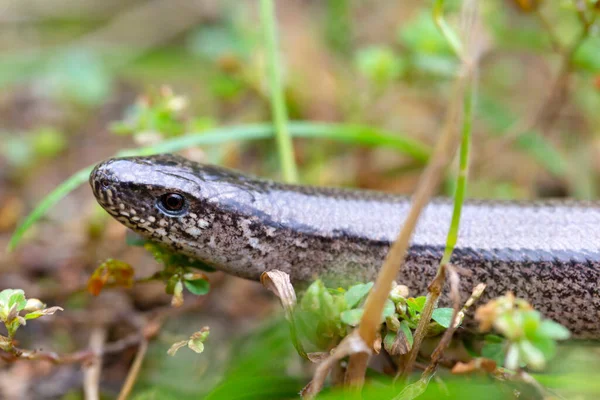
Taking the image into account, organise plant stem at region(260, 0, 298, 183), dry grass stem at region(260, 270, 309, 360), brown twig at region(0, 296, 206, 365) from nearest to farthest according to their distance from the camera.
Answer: dry grass stem at region(260, 270, 309, 360) < brown twig at region(0, 296, 206, 365) < plant stem at region(260, 0, 298, 183)

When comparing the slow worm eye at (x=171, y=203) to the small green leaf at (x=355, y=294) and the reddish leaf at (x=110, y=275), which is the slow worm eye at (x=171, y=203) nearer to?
the reddish leaf at (x=110, y=275)

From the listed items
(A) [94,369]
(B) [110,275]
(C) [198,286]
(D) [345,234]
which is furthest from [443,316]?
(A) [94,369]

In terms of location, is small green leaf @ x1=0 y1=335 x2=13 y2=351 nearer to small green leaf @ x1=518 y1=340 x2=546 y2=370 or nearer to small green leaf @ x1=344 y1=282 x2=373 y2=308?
small green leaf @ x1=344 y1=282 x2=373 y2=308

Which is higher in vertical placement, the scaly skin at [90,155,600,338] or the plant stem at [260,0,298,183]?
the plant stem at [260,0,298,183]

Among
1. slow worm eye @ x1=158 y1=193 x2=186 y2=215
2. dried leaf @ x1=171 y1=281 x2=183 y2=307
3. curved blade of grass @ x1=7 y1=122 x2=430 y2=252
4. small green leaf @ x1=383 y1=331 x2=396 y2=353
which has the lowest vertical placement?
small green leaf @ x1=383 y1=331 x2=396 y2=353

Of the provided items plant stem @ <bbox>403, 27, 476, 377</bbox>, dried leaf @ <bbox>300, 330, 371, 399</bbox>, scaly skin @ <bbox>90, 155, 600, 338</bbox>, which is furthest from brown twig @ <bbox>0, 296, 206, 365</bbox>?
plant stem @ <bbox>403, 27, 476, 377</bbox>

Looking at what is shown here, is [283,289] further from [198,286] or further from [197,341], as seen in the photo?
[198,286]
